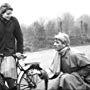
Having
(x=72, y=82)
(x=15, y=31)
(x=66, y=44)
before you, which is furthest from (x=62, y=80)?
(x=15, y=31)

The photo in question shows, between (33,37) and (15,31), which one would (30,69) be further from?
(33,37)

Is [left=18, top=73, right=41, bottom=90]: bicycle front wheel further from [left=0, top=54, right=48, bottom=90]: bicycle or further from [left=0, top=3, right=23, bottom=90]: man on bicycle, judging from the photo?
[left=0, top=3, right=23, bottom=90]: man on bicycle

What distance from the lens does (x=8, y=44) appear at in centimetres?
616

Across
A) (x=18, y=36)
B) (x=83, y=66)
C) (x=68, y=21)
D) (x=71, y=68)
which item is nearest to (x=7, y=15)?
(x=18, y=36)

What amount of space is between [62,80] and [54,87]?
10.8 inches

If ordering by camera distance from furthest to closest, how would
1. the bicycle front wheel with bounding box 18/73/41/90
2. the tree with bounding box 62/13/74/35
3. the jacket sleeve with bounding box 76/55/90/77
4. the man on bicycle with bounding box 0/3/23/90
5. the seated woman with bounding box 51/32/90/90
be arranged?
the tree with bounding box 62/13/74/35, the bicycle front wheel with bounding box 18/73/41/90, the man on bicycle with bounding box 0/3/23/90, the jacket sleeve with bounding box 76/55/90/77, the seated woman with bounding box 51/32/90/90

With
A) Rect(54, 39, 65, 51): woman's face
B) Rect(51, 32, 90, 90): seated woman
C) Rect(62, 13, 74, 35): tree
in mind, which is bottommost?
Rect(62, 13, 74, 35): tree

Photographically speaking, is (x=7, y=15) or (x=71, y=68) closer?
(x=71, y=68)

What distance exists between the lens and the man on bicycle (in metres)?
6.00

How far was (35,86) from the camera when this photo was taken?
6547 mm

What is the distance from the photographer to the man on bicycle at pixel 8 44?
600 centimetres

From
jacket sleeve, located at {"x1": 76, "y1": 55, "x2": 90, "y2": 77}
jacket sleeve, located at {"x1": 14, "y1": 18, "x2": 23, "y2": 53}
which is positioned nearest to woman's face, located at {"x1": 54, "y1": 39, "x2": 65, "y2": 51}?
jacket sleeve, located at {"x1": 76, "y1": 55, "x2": 90, "y2": 77}

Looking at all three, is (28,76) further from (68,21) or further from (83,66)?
(68,21)

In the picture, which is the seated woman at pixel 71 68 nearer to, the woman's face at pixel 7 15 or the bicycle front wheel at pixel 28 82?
the bicycle front wheel at pixel 28 82
